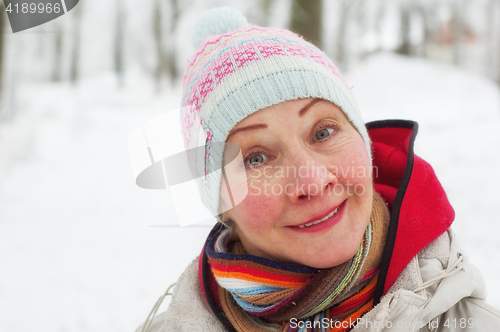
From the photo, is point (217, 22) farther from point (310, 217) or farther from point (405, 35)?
point (405, 35)

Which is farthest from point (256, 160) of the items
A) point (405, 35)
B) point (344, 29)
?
point (405, 35)

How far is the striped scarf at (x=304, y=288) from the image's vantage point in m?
1.49

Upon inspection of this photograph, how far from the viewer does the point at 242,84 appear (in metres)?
1.57

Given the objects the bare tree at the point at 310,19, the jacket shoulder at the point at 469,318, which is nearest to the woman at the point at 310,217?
the jacket shoulder at the point at 469,318

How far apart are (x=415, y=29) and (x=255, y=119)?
993 inches

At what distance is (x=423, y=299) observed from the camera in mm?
1337

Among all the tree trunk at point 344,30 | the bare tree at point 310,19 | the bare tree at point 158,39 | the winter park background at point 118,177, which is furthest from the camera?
the tree trunk at point 344,30

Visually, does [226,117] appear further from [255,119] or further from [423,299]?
[423,299]

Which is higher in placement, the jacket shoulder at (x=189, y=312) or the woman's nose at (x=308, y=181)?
the woman's nose at (x=308, y=181)

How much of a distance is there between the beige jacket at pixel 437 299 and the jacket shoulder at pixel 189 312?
0.65 meters

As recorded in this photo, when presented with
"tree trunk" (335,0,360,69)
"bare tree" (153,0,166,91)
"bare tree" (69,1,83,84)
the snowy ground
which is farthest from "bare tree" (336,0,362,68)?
"bare tree" (69,1,83,84)

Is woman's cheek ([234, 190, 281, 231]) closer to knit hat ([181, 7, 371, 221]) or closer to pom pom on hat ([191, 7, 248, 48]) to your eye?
knit hat ([181, 7, 371, 221])

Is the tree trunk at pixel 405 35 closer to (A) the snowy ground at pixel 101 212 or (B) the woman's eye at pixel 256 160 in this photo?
(A) the snowy ground at pixel 101 212

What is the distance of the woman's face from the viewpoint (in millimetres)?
1429
